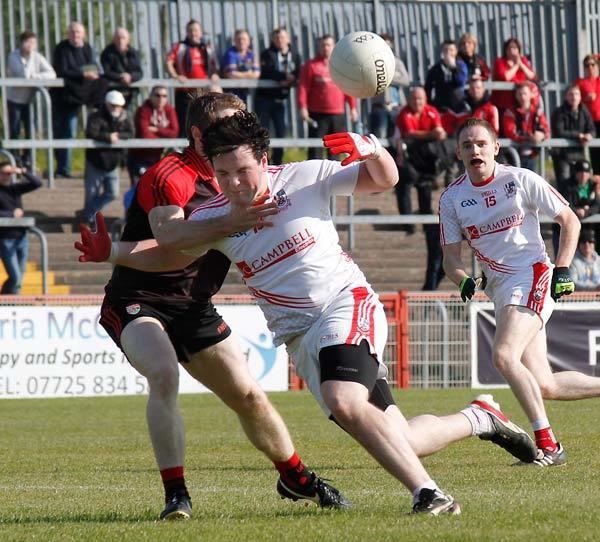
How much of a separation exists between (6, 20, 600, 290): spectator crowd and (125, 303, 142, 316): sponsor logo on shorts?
13.3 meters

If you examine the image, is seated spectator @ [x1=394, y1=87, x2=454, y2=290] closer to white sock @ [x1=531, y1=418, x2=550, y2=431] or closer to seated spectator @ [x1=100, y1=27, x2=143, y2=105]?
seated spectator @ [x1=100, y1=27, x2=143, y2=105]

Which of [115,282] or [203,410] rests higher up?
[115,282]

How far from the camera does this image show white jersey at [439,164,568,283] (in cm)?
988

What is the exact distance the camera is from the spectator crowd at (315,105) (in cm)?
2094

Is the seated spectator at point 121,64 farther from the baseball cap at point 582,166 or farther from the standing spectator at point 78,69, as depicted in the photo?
the baseball cap at point 582,166

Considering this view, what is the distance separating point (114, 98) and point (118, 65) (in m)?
0.99

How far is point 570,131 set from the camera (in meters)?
21.9

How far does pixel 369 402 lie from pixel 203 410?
9.67 m

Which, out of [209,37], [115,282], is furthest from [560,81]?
[115,282]

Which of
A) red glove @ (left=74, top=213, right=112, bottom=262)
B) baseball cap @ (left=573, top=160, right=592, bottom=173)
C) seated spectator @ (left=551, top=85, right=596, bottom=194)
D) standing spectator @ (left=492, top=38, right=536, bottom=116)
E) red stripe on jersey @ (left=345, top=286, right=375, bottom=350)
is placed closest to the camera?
red stripe on jersey @ (left=345, top=286, right=375, bottom=350)

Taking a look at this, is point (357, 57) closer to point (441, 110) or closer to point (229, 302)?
point (229, 302)

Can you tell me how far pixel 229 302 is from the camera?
18.5m

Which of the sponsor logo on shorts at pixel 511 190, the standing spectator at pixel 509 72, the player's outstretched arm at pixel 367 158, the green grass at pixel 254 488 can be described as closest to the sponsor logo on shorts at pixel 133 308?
the green grass at pixel 254 488

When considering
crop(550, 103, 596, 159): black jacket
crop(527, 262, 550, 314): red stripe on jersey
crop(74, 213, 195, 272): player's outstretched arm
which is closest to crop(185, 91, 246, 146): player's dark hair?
crop(74, 213, 195, 272): player's outstretched arm
